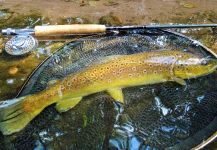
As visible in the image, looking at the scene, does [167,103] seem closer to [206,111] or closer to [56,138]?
[206,111]

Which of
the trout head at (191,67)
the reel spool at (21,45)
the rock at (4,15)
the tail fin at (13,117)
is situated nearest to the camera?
the tail fin at (13,117)

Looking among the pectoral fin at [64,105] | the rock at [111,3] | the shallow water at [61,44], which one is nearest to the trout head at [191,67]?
the shallow water at [61,44]

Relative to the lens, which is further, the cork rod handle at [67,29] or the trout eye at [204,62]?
the cork rod handle at [67,29]

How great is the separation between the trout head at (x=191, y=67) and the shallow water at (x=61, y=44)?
22cm

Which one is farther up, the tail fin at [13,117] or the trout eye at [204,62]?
the trout eye at [204,62]

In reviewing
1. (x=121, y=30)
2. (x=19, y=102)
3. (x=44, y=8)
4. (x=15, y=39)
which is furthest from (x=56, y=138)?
(x=44, y=8)

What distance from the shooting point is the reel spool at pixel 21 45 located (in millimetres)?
3268

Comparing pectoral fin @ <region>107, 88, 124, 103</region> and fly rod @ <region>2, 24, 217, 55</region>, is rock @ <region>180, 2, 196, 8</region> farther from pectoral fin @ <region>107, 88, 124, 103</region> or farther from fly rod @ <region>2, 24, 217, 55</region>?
pectoral fin @ <region>107, 88, 124, 103</region>

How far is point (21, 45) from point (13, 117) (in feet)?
3.88

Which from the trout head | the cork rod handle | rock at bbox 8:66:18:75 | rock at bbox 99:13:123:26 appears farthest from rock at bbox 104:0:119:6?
the trout head

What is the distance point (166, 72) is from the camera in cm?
247

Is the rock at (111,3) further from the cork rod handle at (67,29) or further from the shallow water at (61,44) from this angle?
the cork rod handle at (67,29)

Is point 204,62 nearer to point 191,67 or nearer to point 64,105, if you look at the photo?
point 191,67

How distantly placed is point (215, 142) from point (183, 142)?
16.7 inches
